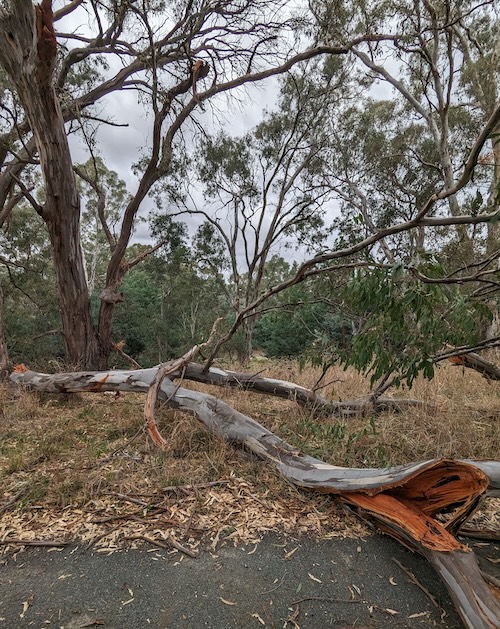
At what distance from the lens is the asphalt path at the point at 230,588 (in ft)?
4.74

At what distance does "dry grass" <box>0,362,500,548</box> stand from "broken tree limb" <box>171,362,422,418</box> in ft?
0.48

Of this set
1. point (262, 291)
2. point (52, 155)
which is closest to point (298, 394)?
point (262, 291)

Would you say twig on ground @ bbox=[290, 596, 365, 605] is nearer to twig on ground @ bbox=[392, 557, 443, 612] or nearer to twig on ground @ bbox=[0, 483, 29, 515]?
twig on ground @ bbox=[392, 557, 443, 612]

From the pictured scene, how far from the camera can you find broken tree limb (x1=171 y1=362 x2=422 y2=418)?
12.5 feet

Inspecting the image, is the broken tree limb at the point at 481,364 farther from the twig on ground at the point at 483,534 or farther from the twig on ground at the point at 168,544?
the twig on ground at the point at 168,544

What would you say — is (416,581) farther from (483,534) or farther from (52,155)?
(52,155)

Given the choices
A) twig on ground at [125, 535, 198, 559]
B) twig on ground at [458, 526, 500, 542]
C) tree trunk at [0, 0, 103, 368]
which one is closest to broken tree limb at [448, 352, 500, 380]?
twig on ground at [458, 526, 500, 542]

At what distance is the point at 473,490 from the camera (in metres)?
1.73

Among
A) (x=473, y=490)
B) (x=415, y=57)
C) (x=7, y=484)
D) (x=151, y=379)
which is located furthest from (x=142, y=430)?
(x=415, y=57)

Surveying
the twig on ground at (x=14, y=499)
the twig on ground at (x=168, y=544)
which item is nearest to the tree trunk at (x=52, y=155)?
Answer: the twig on ground at (x=14, y=499)

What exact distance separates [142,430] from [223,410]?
0.83 metres

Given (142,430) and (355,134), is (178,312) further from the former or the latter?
(142,430)

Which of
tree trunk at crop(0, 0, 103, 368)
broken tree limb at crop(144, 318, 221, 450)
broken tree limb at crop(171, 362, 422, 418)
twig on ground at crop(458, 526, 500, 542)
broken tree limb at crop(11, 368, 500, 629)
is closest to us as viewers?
broken tree limb at crop(11, 368, 500, 629)

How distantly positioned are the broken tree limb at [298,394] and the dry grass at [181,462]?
0.15 metres
